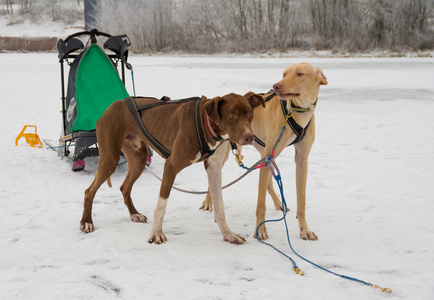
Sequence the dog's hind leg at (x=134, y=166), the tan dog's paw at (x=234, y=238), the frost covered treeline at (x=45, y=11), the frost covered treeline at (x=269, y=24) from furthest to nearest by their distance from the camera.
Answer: the frost covered treeline at (x=45, y=11)
the frost covered treeline at (x=269, y=24)
the dog's hind leg at (x=134, y=166)
the tan dog's paw at (x=234, y=238)

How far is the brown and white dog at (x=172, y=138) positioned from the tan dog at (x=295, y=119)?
0.88ft

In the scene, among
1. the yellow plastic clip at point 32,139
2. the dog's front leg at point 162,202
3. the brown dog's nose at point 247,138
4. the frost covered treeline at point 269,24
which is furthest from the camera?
the frost covered treeline at point 269,24

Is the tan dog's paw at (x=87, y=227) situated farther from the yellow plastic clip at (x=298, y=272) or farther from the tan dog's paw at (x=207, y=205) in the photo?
the yellow plastic clip at (x=298, y=272)

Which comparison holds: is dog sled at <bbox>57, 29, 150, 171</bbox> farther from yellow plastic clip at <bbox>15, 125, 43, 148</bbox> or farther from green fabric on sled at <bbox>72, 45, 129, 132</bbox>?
yellow plastic clip at <bbox>15, 125, 43, 148</bbox>

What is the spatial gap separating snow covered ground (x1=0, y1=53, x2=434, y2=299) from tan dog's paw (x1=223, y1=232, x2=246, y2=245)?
65 millimetres

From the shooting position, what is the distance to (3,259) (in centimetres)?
301

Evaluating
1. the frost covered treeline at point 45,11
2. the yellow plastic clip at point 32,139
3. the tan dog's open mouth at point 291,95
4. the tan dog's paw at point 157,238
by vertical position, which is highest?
the frost covered treeline at point 45,11

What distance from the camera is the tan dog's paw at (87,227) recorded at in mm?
3549

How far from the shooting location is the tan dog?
3.14 meters

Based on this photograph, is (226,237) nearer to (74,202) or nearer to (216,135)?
(216,135)

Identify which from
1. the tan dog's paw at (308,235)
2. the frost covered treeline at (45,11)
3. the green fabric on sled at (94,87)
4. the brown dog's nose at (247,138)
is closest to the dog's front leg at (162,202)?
the brown dog's nose at (247,138)

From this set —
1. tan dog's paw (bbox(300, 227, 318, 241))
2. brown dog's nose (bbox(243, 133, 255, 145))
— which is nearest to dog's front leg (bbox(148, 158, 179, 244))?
brown dog's nose (bbox(243, 133, 255, 145))

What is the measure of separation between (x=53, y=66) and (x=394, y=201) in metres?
18.2

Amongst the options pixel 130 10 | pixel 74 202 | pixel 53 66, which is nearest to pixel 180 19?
pixel 130 10
